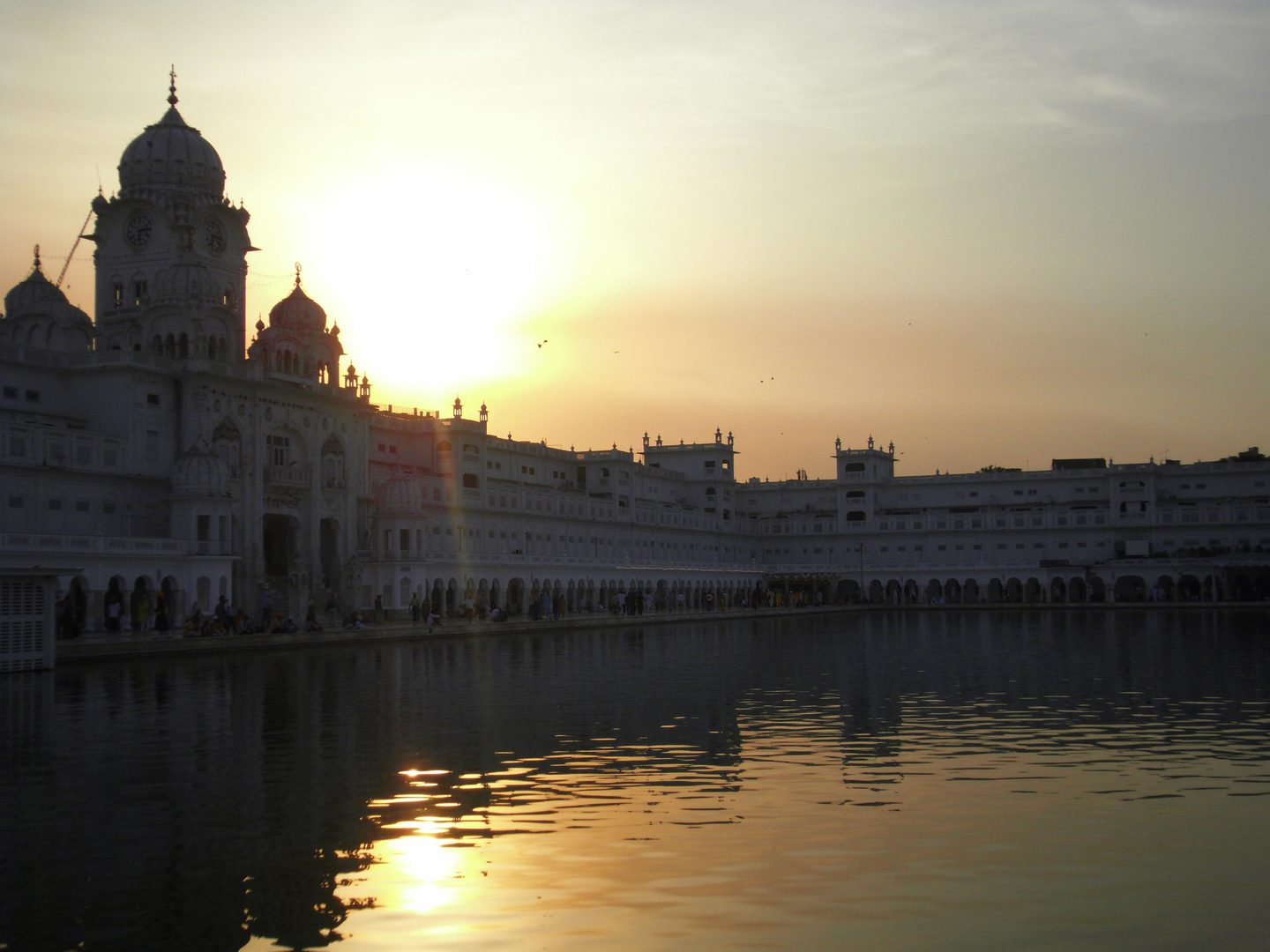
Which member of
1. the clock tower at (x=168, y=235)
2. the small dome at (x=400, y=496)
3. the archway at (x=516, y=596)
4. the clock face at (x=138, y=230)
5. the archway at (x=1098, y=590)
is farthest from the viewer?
the archway at (x=1098, y=590)

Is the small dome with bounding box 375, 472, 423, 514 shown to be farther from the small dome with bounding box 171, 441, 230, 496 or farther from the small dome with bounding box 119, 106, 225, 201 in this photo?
the small dome with bounding box 119, 106, 225, 201

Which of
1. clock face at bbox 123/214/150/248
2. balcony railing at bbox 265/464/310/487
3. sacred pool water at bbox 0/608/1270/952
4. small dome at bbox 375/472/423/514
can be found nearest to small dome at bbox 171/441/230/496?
balcony railing at bbox 265/464/310/487

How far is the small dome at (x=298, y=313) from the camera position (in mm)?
67125

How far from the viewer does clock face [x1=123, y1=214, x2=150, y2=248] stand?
61500 millimetres

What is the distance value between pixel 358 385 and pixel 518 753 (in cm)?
5181

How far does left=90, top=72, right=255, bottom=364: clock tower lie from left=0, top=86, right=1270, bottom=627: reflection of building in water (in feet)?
0.36

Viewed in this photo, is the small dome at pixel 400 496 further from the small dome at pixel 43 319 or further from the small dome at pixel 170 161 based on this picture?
the small dome at pixel 170 161

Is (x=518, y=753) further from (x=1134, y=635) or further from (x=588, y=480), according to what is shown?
(x=588, y=480)

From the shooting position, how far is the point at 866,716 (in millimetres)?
20453

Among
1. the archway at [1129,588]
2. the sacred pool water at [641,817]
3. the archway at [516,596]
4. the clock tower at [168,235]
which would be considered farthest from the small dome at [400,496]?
the archway at [1129,588]

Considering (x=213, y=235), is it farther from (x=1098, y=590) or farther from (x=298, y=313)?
(x=1098, y=590)

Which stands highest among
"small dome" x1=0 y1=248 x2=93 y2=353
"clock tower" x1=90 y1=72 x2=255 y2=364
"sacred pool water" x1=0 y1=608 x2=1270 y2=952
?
"clock tower" x1=90 y1=72 x2=255 y2=364

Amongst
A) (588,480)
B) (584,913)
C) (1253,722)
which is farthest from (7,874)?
(588,480)

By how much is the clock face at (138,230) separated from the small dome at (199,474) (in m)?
15.5
